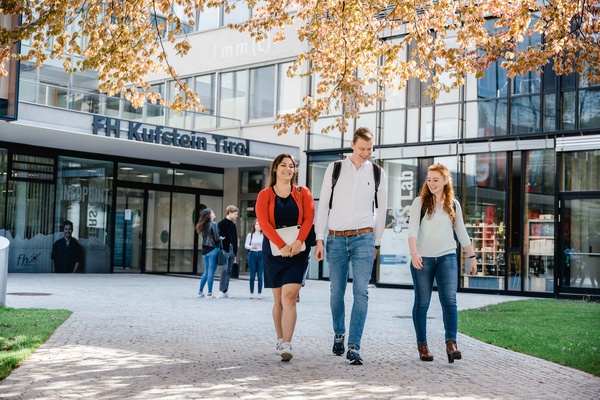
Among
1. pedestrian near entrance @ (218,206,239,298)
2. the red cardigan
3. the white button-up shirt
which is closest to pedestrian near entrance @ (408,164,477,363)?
the white button-up shirt

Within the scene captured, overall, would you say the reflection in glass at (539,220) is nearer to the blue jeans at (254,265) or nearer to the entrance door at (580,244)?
the entrance door at (580,244)

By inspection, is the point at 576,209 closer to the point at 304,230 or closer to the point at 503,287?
the point at 503,287

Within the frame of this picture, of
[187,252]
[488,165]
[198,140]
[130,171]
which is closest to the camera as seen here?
[488,165]

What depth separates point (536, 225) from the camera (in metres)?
19.0

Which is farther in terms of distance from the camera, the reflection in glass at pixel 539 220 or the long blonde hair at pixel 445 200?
the reflection in glass at pixel 539 220

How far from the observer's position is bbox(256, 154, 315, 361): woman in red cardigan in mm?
7160

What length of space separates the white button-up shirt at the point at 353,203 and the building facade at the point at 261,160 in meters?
11.3

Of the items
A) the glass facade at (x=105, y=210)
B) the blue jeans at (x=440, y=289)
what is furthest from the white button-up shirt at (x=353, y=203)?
the glass facade at (x=105, y=210)

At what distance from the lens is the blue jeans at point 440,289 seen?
724 cm

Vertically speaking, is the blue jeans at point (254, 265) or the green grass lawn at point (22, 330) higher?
the blue jeans at point (254, 265)

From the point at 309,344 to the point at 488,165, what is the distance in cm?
1264

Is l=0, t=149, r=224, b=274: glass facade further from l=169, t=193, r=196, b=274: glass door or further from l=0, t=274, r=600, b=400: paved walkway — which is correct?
l=0, t=274, r=600, b=400: paved walkway

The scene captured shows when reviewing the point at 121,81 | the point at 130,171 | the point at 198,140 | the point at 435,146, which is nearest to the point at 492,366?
the point at 121,81

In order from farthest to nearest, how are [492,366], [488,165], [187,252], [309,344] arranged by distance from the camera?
[187,252] < [488,165] < [309,344] < [492,366]
